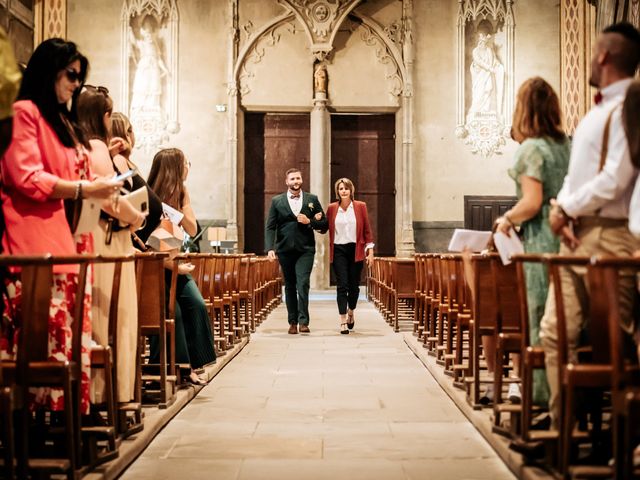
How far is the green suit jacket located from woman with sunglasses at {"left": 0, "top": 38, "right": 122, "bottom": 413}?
204 inches

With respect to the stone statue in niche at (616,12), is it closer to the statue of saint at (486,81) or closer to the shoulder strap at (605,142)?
the statue of saint at (486,81)

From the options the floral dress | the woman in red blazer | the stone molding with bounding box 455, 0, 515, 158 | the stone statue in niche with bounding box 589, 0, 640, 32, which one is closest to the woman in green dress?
the floral dress

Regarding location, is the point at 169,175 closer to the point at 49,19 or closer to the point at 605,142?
the point at 605,142

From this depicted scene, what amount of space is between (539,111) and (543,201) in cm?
37

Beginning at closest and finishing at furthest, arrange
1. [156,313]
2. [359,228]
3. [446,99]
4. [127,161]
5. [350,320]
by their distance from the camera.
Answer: [127,161], [156,313], [359,228], [350,320], [446,99]

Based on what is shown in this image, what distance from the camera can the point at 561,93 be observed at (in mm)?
15844

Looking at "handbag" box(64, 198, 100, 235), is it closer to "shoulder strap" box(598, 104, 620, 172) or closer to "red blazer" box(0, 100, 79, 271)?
"red blazer" box(0, 100, 79, 271)

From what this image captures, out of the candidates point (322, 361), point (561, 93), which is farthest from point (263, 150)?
point (322, 361)

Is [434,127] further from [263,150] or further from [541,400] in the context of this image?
[541,400]

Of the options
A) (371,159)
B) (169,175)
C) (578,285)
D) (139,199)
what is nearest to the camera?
(578,285)

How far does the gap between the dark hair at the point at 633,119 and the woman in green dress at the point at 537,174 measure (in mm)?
720

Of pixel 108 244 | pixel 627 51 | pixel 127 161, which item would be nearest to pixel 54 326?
pixel 108 244

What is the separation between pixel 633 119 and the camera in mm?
2773

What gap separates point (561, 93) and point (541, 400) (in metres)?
13.3
